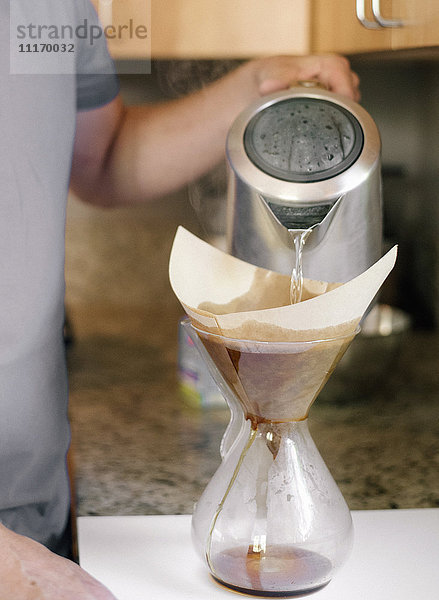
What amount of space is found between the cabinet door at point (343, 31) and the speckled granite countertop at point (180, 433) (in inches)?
18.9

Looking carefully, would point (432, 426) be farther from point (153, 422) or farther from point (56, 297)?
point (56, 297)

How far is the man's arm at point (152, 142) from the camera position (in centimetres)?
103

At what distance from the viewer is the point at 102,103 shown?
105cm

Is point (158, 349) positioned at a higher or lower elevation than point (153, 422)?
lower

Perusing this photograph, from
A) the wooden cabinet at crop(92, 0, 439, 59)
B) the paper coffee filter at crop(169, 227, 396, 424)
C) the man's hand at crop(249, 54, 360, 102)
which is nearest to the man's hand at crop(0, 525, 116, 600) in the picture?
the paper coffee filter at crop(169, 227, 396, 424)

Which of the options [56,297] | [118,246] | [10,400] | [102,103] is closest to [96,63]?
[102,103]

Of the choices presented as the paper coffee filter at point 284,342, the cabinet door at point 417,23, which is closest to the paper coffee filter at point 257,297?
the paper coffee filter at point 284,342

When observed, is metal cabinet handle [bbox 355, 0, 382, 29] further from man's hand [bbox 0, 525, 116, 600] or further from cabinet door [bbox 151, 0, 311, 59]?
man's hand [bbox 0, 525, 116, 600]

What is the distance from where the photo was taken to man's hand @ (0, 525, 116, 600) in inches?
23.2

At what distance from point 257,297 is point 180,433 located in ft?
1.47

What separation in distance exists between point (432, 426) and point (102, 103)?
0.60 meters

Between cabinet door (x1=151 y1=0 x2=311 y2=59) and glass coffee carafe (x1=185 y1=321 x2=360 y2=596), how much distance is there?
0.57 metres

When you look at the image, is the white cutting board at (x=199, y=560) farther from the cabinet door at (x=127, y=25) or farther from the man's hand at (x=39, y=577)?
the cabinet door at (x=127, y=25)

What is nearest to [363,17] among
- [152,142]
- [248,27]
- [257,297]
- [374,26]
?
[374,26]
